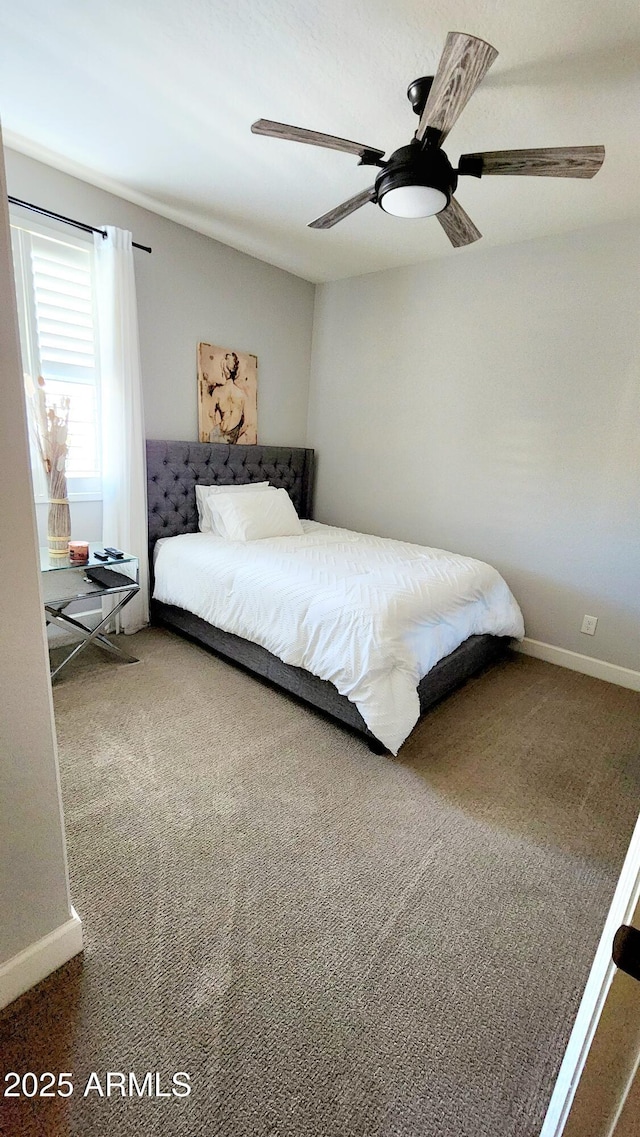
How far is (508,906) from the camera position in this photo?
1386 millimetres

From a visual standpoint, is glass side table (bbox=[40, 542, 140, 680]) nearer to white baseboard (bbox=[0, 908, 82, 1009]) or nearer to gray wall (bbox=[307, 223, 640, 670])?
white baseboard (bbox=[0, 908, 82, 1009])

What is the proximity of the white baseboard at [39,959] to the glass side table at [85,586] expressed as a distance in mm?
1459

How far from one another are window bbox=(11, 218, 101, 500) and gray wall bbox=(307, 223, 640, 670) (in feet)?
6.36

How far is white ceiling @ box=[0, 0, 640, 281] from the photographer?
1.44m

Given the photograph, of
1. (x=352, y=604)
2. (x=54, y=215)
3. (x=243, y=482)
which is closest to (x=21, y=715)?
(x=352, y=604)

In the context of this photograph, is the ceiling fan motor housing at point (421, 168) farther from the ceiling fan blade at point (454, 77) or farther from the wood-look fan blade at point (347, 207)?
the wood-look fan blade at point (347, 207)

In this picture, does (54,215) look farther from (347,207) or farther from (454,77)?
(454,77)

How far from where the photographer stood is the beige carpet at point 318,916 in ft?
3.14

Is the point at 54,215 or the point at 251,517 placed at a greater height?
the point at 54,215

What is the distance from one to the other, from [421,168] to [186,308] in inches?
78.1

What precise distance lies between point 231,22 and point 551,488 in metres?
2.59

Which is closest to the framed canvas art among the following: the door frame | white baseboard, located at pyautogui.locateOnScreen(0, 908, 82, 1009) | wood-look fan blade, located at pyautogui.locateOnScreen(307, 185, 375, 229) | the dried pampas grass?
the dried pampas grass

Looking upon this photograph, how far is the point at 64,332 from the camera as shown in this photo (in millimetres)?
2555

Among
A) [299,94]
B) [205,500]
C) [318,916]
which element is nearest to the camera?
[318,916]
